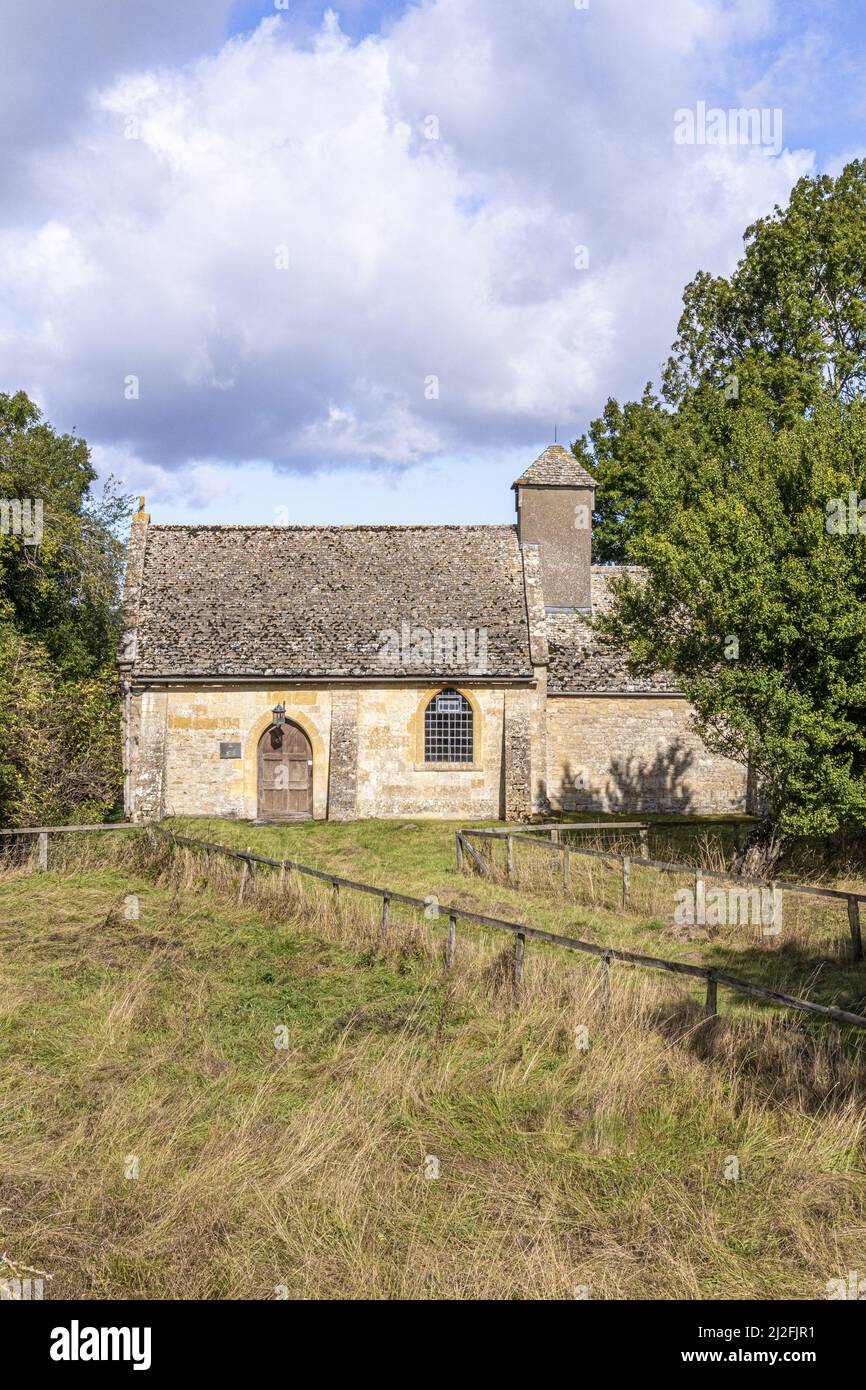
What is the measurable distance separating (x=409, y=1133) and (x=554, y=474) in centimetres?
2570

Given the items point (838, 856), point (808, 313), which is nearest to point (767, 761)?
point (838, 856)

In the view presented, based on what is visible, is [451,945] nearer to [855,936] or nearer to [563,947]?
[563,947]

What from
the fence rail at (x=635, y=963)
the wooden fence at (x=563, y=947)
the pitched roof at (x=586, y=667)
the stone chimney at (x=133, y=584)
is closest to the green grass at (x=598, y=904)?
the wooden fence at (x=563, y=947)

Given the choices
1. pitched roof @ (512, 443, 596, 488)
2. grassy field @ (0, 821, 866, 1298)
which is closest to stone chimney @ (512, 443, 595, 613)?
pitched roof @ (512, 443, 596, 488)

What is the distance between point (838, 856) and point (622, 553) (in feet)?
71.2

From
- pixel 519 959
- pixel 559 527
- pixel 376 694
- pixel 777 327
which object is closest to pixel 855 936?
pixel 519 959

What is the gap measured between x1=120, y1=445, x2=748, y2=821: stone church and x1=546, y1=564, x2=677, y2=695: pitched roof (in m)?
0.06

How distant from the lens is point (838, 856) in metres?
18.5

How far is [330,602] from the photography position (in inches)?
1091

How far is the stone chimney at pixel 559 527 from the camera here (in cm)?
3062

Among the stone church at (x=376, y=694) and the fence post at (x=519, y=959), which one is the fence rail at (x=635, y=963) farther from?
the stone church at (x=376, y=694)

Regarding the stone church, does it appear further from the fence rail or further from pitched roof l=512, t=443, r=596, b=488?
the fence rail

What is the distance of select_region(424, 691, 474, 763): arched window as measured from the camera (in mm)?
26375
